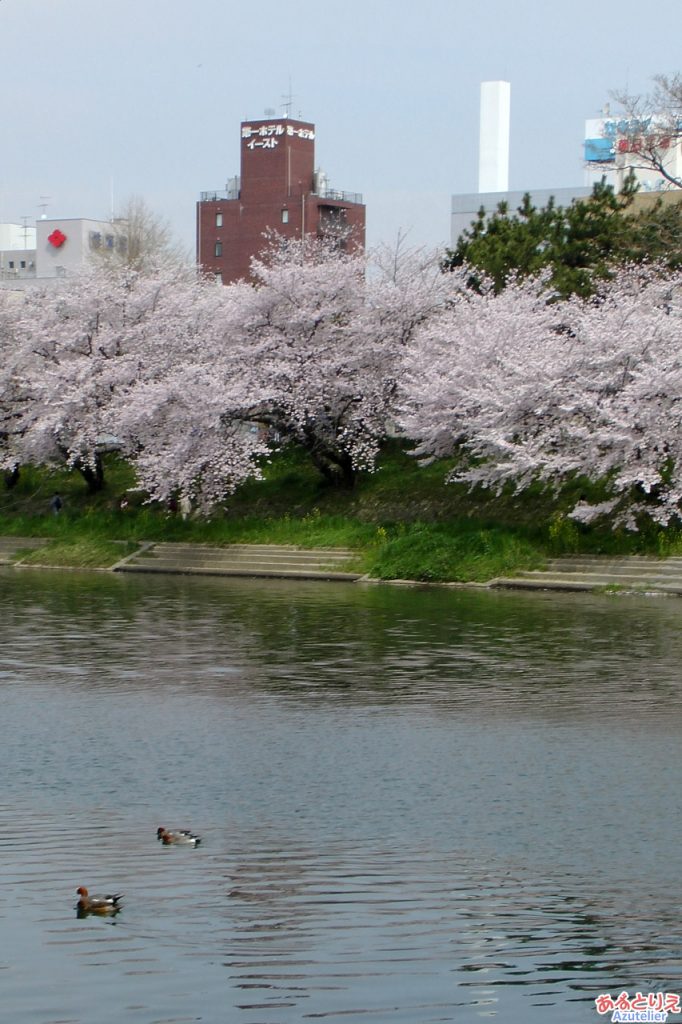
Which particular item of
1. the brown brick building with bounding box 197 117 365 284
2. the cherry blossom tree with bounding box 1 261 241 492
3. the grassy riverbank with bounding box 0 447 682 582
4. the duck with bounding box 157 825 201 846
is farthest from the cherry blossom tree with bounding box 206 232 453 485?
the brown brick building with bounding box 197 117 365 284

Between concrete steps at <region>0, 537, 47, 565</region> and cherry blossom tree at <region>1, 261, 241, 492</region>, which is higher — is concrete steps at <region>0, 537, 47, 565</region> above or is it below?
below

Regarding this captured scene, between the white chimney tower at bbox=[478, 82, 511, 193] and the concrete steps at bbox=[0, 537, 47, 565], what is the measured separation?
7740 cm

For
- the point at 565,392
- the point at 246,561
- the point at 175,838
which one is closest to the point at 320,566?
the point at 246,561

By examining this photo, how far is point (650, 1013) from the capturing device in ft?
26.8

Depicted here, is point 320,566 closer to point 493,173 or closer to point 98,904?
point 98,904

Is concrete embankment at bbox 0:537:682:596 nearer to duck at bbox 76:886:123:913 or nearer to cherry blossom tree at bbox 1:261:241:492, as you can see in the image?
cherry blossom tree at bbox 1:261:241:492

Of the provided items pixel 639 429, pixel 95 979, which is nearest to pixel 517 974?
pixel 95 979

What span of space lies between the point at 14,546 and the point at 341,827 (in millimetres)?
35800

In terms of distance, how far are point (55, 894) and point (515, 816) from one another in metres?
4.53

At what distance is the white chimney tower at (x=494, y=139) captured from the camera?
114 metres

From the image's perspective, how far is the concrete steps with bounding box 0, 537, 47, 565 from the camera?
4556cm

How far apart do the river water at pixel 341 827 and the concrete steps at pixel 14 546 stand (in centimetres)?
2032

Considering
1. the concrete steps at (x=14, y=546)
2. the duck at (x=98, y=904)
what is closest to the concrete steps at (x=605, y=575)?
the concrete steps at (x=14, y=546)

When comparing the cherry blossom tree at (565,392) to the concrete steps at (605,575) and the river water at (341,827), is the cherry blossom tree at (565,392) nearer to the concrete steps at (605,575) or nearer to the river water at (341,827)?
the concrete steps at (605,575)
